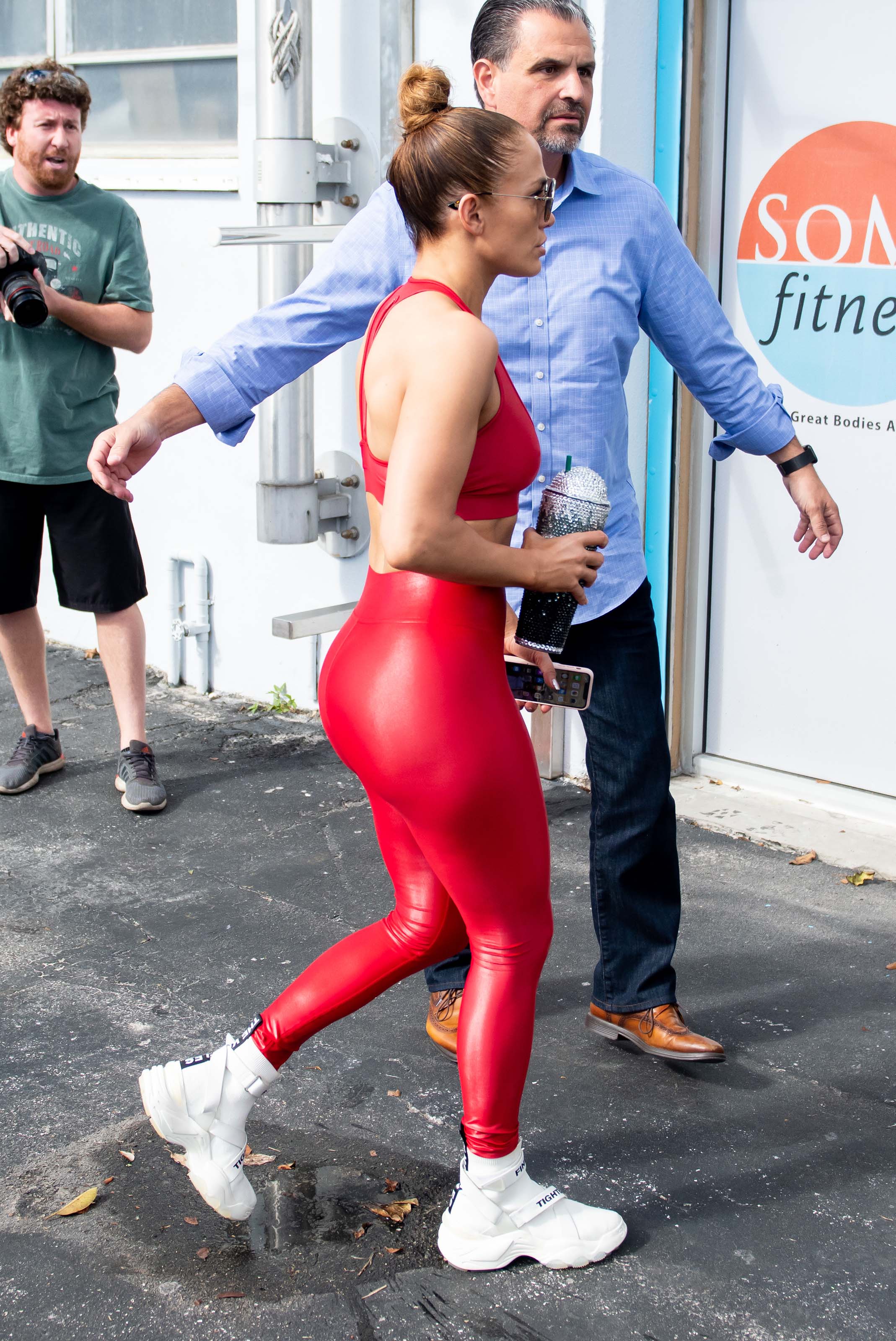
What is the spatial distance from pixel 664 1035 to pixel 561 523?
1.33m

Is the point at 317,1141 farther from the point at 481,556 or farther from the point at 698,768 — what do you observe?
the point at 698,768

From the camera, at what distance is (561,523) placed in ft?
8.34

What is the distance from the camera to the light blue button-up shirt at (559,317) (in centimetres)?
298

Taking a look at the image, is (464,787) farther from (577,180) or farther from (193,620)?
(193,620)

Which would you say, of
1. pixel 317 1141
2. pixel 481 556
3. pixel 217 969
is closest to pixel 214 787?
pixel 217 969

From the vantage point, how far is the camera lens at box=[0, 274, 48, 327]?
4.40 meters

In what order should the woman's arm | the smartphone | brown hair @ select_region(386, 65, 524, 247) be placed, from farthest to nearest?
the smartphone
brown hair @ select_region(386, 65, 524, 247)
the woman's arm

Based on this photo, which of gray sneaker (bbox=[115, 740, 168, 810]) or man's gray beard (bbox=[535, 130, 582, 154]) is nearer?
man's gray beard (bbox=[535, 130, 582, 154])

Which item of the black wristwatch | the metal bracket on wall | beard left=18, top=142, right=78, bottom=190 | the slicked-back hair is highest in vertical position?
the slicked-back hair

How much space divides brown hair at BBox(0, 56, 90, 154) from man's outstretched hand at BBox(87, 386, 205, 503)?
2.31 meters

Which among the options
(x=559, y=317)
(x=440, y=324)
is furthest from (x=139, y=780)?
(x=440, y=324)

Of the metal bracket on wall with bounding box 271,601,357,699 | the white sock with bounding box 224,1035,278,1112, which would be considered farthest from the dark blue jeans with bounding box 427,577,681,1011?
the metal bracket on wall with bounding box 271,601,357,699

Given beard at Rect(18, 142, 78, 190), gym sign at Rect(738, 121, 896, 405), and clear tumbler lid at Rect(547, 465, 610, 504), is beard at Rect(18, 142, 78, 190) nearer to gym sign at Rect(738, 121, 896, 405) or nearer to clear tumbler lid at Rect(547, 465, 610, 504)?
gym sign at Rect(738, 121, 896, 405)

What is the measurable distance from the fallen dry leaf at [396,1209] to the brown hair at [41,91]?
358 centimetres
